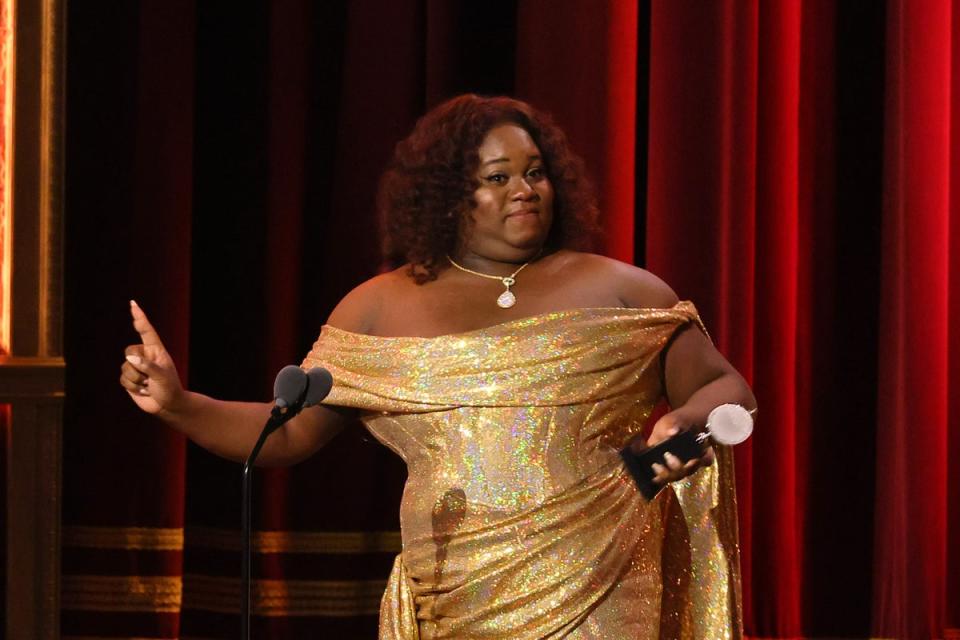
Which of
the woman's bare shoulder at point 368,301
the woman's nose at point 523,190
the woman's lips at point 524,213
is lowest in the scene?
the woman's bare shoulder at point 368,301

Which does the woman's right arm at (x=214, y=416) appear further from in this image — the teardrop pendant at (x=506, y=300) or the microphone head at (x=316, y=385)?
the microphone head at (x=316, y=385)

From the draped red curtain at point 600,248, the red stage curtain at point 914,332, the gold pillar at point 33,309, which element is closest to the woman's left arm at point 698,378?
the draped red curtain at point 600,248

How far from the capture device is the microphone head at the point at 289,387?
1.99 metres

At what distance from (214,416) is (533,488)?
58 centimetres

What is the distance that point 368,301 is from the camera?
2.53 m

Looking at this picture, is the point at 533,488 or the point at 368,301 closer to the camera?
the point at 533,488

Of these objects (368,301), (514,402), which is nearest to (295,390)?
(514,402)

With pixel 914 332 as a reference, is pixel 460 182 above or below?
above

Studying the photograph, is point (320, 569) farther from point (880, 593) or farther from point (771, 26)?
point (771, 26)

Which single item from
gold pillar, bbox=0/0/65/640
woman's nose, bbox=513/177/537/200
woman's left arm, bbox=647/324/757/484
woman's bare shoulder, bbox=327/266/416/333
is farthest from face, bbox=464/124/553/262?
gold pillar, bbox=0/0/65/640

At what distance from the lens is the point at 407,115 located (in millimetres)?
3523

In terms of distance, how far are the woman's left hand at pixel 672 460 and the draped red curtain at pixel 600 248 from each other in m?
1.29

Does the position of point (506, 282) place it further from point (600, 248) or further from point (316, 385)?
point (600, 248)

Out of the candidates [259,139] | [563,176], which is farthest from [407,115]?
[563,176]
